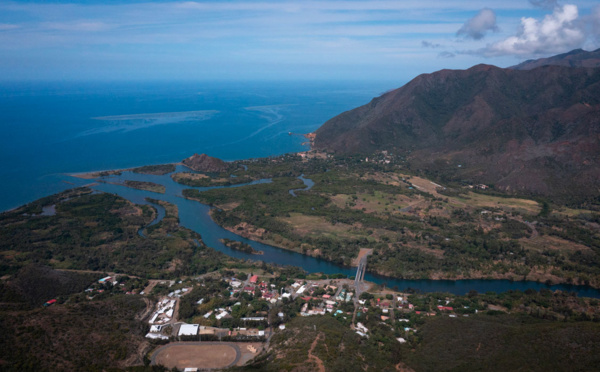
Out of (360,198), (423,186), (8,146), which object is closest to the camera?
(360,198)

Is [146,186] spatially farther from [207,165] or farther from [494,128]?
[494,128]

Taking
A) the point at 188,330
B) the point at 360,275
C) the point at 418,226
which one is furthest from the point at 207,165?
the point at 188,330

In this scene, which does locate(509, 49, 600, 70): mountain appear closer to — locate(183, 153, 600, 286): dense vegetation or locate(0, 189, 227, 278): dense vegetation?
locate(183, 153, 600, 286): dense vegetation

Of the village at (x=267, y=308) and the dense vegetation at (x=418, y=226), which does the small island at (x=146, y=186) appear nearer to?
the dense vegetation at (x=418, y=226)

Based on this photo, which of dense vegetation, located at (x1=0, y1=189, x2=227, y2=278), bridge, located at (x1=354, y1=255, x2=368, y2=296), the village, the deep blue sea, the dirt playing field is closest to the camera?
the dirt playing field

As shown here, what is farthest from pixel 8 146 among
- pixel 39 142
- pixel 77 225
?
pixel 77 225

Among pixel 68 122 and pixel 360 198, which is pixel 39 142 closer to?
pixel 68 122

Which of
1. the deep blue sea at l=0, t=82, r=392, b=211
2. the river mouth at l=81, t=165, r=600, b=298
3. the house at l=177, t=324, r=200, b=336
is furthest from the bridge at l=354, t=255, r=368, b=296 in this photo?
the deep blue sea at l=0, t=82, r=392, b=211
